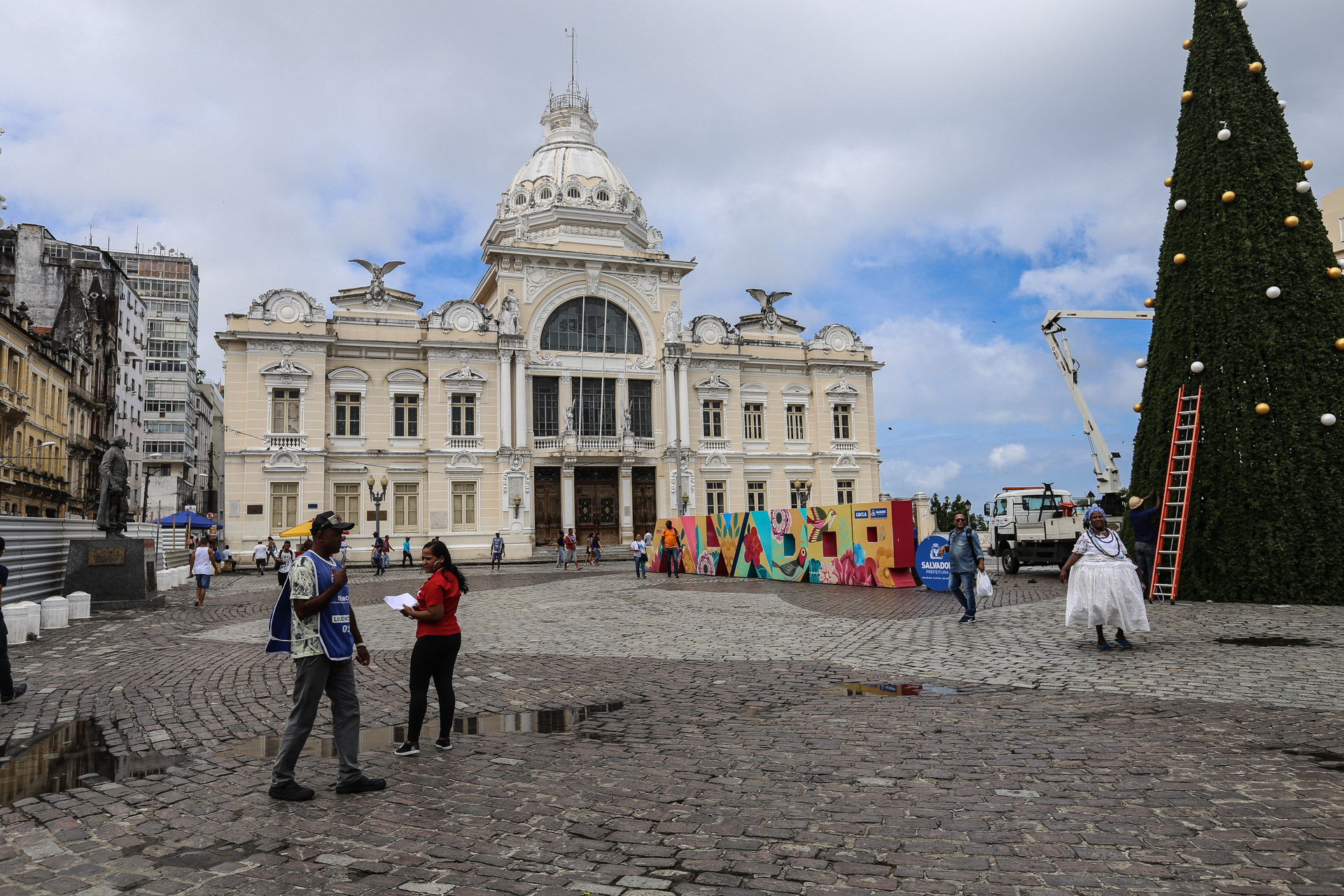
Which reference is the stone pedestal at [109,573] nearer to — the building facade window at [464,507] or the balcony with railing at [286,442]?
the balcony with railing at [286,442]

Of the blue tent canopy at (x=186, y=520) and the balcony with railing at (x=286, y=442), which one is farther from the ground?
the balcony with railing at (x=286, y=442)

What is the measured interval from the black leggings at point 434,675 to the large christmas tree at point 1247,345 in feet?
42.3

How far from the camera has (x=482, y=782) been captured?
18.0 feet

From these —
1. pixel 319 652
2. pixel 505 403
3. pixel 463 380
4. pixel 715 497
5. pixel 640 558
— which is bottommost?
pixel 640 558

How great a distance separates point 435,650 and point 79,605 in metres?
13.7

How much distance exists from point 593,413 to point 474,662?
105 ft

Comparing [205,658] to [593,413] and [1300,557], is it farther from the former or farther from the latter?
[593,413]

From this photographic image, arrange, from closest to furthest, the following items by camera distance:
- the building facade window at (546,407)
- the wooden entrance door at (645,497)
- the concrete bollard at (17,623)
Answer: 1. the concrete bollard at (17,623)
2. the building facade window at (546,407)
3. the wooden entrance door at (645,497)

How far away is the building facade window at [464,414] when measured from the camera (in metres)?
39.2

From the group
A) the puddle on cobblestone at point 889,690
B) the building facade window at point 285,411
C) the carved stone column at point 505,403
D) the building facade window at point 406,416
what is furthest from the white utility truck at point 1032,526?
the building facade window at point 285,411

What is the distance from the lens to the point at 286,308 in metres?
37.2

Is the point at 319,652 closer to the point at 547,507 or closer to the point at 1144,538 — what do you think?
the point at 1144,538

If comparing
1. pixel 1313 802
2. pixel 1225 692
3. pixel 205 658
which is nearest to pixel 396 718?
pixel 205 658

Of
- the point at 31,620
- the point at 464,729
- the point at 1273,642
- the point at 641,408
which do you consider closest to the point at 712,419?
the point at 641,408
